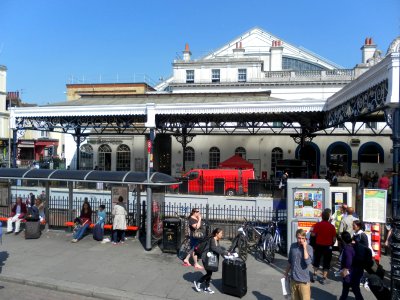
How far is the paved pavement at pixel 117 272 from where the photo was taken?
27.4ft

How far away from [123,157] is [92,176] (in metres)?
27.3

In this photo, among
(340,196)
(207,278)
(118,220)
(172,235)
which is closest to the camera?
(207,278)

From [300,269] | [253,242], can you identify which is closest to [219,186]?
[253,242]

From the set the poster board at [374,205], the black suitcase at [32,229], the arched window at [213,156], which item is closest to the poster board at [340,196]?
the poster board at [374,205]

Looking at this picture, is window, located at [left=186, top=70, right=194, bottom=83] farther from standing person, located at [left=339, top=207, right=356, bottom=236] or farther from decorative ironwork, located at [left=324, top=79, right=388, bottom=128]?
standing person, located at [left=339, top=207, right=356, bottom=236]

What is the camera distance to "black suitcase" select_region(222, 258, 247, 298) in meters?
8.02

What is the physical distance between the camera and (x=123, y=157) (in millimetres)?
39969

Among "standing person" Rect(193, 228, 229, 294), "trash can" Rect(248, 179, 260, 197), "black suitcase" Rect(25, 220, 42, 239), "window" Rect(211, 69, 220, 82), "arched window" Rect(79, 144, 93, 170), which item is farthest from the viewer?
"arched window" Rect(79, 144, 93, 170)

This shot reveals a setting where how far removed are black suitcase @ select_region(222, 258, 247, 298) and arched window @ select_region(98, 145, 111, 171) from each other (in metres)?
33.8

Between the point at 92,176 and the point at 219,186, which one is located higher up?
the point at 92,176

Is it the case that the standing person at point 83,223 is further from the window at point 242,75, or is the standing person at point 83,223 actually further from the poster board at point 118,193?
the window at point 242,75

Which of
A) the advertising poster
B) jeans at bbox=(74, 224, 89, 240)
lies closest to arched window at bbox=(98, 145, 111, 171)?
jeans at bbox=(74, 224, 89, 240)

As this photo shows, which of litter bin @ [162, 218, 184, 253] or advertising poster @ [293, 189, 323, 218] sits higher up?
advertising poster @ [293, 189, 323, 218]

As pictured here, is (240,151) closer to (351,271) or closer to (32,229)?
(32,229)
